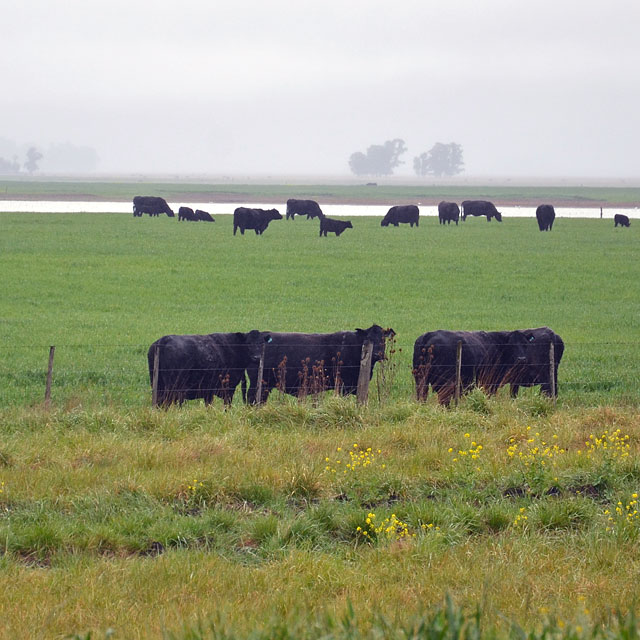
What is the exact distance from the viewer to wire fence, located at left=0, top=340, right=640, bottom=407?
45.7 feet

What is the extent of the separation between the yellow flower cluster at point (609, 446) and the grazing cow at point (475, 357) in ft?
13.4

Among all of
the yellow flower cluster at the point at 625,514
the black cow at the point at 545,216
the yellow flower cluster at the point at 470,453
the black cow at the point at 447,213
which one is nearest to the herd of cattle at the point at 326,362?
the yellow flower cluster at the point at 470,453

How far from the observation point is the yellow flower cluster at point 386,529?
7.18 meters

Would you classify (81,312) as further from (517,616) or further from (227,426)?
(517,616)

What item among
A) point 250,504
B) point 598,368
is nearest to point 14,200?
point 598,368

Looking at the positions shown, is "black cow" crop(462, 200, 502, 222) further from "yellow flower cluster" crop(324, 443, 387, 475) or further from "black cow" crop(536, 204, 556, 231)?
"yellow flower cluster" crop(324, 443, 387, 475)

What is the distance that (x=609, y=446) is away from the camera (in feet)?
32.6

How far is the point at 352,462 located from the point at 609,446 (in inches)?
116

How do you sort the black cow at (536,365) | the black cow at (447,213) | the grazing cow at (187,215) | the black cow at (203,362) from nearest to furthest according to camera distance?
the black cow at (203,362) → the black cow at (536,365) → the grazing cow at (187,215) → the black cow at (447,213)

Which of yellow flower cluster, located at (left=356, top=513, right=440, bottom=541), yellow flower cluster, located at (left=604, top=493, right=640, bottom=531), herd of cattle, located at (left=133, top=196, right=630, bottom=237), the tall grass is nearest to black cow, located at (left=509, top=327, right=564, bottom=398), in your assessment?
the tall grass

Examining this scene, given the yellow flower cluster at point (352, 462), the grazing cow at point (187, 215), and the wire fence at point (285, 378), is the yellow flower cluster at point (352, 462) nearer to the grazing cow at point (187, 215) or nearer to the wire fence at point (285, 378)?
the wire fence at point (285, 378)

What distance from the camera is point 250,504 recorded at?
8.45 metres

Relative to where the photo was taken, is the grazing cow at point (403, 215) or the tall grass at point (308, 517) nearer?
the tall grass at point (308, 517)

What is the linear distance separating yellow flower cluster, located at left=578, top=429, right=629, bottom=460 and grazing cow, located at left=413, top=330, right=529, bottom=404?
4.09 metres
